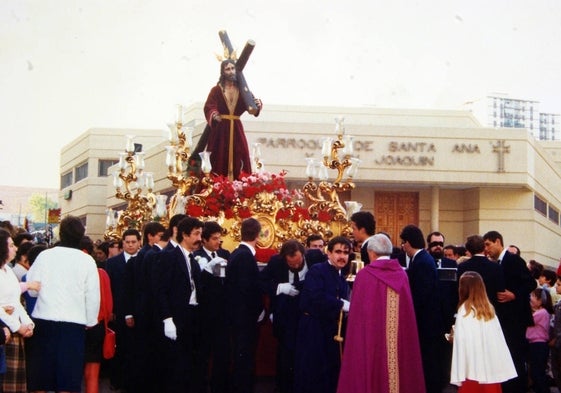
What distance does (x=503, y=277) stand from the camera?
11.3 m

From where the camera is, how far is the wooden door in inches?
1506

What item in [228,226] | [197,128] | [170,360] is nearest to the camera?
[170,360]

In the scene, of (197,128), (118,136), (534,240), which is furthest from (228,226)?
(118,136)

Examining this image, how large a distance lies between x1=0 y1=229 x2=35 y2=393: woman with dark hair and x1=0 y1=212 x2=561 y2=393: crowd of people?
1cm

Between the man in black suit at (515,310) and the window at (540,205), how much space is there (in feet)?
93.5

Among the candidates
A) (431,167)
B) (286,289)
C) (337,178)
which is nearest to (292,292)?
(286,289)

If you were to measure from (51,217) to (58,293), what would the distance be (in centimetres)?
2205

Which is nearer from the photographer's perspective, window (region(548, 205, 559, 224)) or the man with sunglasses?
the man with sunglasses

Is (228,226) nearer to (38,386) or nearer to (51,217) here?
(38,386)

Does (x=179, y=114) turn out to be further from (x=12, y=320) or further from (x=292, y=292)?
(x=12, y=320)

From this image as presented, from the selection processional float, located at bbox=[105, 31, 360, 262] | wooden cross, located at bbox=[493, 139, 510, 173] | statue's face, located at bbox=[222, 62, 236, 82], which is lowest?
processional float, located at bbox=[105, 31, 360, 262]

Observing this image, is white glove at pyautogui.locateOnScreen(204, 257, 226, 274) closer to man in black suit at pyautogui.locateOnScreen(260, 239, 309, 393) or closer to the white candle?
man in black suit at pyautogui.locateOnScreen(260, 239, 309, 393)

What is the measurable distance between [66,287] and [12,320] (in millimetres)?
744

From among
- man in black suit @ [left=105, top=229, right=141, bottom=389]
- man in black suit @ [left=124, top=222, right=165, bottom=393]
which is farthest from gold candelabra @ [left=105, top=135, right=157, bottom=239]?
man in black suit @ [left=124, top=222, right=165, bottom=393]
